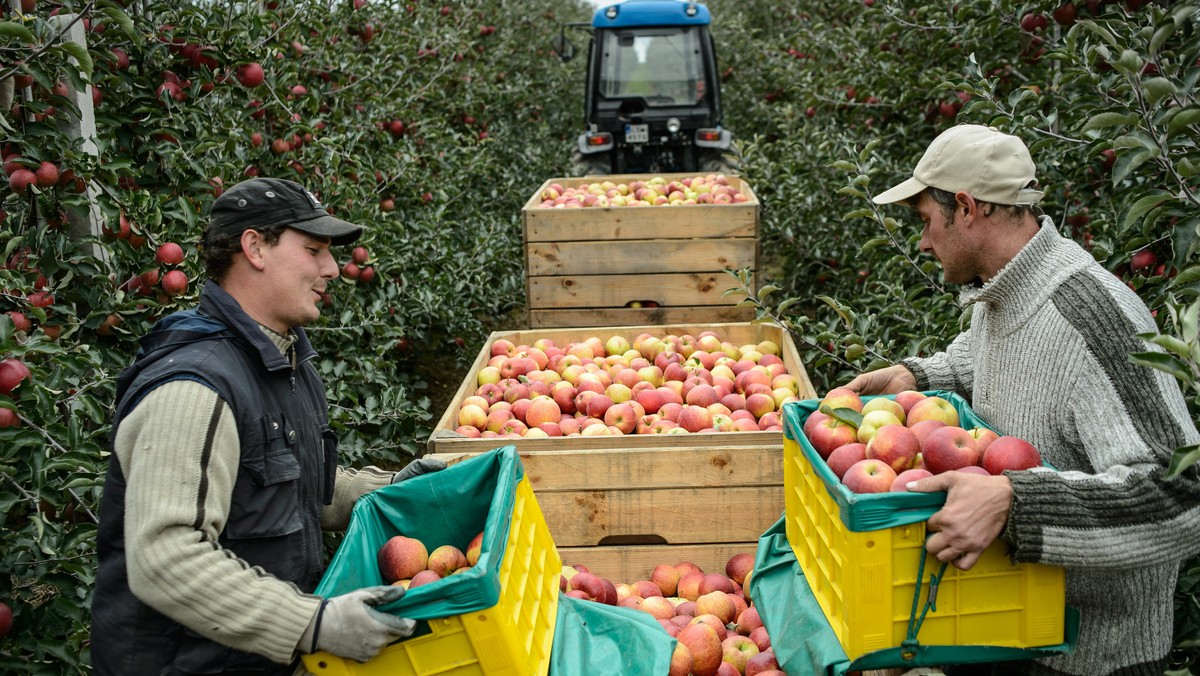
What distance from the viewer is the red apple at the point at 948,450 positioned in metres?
1.92

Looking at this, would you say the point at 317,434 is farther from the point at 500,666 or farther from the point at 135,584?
the point at 500,666

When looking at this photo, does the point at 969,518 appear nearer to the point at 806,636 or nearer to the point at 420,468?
the point at 806,636

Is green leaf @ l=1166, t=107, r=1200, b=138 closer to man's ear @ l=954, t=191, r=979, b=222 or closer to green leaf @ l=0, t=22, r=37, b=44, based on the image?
man's ear @ l=954, t=191, r=979, b=222

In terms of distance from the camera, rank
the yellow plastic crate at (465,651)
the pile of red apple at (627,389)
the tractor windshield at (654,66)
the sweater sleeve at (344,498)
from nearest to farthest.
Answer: the yellow plastic crate at (465,651) < the sweater sleeve at (344,498) < the pile of red apple at (627,389) < the tractor windshield at (654,66)

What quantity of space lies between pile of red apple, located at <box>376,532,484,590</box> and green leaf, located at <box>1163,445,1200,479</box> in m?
1.40

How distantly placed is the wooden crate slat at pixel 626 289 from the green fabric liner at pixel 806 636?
2.81 metres

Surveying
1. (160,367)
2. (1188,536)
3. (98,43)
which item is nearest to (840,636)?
(1188,536)

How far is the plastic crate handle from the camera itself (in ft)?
5.67

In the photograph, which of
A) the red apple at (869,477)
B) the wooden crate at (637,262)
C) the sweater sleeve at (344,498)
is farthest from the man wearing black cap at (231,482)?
the wooden crate at (637,262)

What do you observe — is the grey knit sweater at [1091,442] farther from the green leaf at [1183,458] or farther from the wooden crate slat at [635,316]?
the wooden crate slat at [635,316]

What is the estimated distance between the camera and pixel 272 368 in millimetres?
1957

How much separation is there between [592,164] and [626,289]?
4713 mm

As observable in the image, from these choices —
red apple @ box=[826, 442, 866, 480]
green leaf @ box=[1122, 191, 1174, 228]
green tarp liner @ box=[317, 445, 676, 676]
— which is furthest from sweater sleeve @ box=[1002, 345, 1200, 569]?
green tarp liner @ box=[317, 445, 676, 676]

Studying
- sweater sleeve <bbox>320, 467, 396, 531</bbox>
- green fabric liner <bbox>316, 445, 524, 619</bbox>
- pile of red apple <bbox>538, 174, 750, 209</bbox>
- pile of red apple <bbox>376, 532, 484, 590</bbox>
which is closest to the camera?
green fabric liner <bbox>316, 445, 524, 619</bbox>
